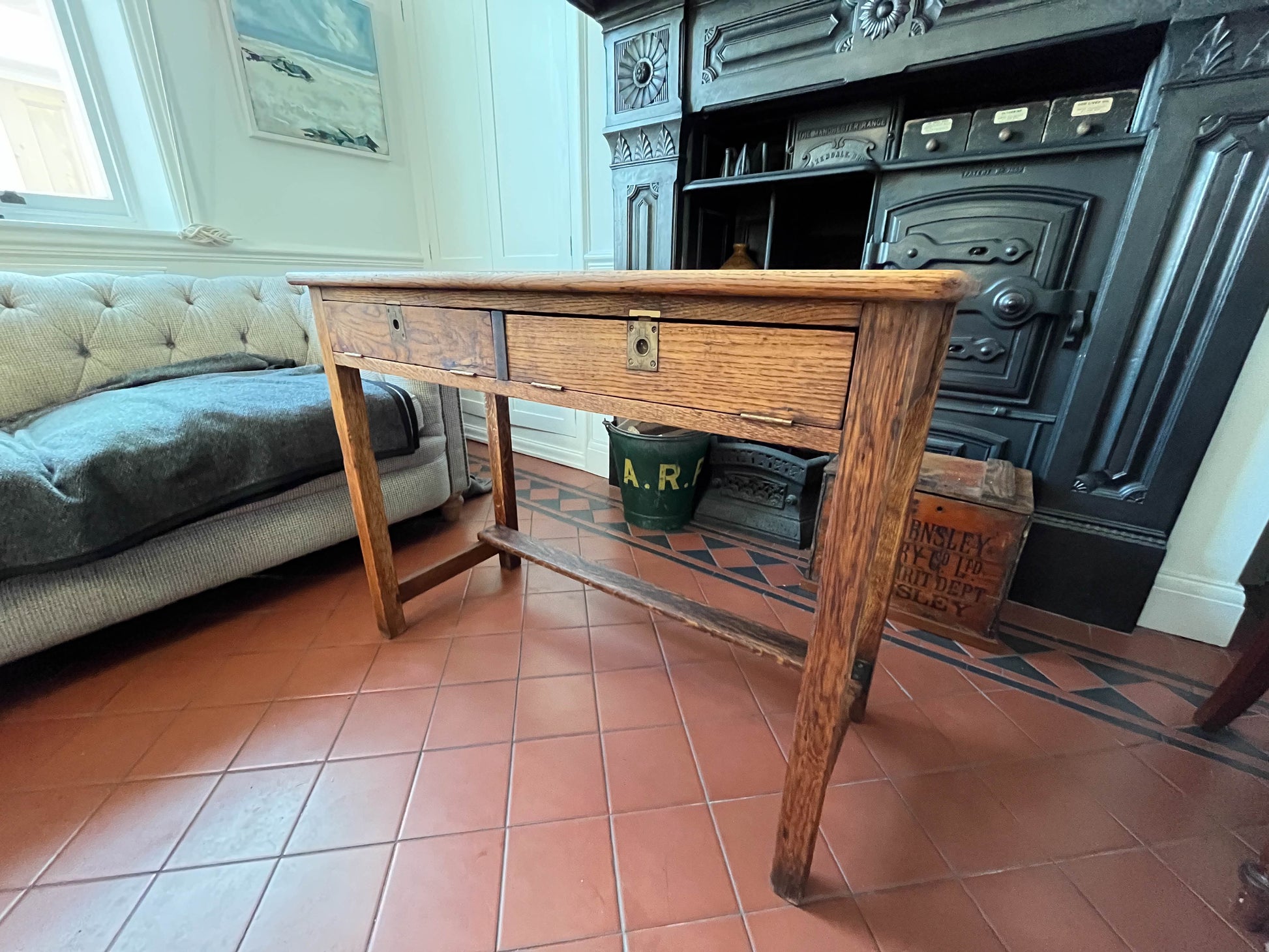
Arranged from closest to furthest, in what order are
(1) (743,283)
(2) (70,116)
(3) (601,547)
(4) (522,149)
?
(1) (743,283)
(3) (601,547)
(2) (70,116)
(4) (522,149)

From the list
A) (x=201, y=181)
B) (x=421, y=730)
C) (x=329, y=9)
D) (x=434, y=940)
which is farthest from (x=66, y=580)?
(x=329, y=9)

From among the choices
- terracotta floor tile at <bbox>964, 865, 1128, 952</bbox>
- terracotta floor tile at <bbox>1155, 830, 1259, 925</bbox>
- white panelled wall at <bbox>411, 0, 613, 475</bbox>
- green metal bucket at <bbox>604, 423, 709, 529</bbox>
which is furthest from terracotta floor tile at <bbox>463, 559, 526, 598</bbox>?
terracotta floor tile at <bbox>1155, 830, 1259, 925</bbox>

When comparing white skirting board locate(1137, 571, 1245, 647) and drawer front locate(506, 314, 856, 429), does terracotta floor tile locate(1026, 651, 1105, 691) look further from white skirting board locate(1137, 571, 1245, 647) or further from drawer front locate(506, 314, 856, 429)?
drawer front locate(506, 314, 856, 429)

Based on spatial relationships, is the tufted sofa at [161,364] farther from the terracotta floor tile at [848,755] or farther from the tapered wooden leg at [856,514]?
the tapered wooden leg at [856,514]

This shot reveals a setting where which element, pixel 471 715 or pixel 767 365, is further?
pixel 471 715

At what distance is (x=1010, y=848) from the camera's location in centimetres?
88

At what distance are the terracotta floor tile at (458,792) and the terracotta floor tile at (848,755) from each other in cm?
59

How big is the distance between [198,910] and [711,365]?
1.15 m

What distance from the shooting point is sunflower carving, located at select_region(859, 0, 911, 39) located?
1.31m

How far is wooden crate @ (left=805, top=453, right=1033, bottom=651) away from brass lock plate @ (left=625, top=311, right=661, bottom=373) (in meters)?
0.87

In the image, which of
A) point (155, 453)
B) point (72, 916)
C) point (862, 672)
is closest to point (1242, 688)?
point (862, 672)

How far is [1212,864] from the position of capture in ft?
2.82

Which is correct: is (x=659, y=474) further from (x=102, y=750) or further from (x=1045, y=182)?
(x=102, y=750)

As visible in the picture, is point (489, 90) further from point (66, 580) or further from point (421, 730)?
point (421, 730)
